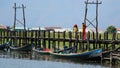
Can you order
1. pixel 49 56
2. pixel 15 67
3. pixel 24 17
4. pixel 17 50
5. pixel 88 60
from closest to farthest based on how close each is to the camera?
pixel 15 67 < pixel 88 60 < pixel 49 56 < pixel 17 50 < pixel 24 17

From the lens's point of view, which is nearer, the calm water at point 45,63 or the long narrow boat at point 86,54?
the calm water at point 45,63

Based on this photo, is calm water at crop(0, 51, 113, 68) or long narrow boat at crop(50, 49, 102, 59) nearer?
calm water at crop(0, 51, 113, 68)

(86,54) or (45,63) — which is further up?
(86,54)

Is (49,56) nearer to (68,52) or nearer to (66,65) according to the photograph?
(68,52)

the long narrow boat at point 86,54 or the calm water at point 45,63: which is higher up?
the long narrow boat at point 86,54

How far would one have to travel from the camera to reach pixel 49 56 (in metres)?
64.2

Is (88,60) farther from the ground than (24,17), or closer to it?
closer to it

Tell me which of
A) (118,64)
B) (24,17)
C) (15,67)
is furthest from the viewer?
(24,17)

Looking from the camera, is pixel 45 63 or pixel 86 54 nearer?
pixel 45 63

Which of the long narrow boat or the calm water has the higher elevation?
the long narrow boat

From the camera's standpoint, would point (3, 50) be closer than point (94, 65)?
No

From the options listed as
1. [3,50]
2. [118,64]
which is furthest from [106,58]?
[3,50]

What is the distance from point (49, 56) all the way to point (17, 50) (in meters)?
10.1

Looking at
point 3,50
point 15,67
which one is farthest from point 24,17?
point 15,67
